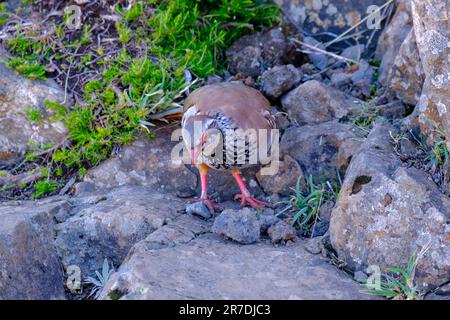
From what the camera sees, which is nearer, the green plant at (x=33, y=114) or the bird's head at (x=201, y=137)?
the bird's head at (x=201, y=137)

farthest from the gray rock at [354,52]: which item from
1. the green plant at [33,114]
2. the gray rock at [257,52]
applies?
the green plant at [33,114]

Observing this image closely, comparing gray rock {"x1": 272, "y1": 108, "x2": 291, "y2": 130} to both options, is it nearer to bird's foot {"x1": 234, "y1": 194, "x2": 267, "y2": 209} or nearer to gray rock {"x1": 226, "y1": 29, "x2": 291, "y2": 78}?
gray rock {"x1": 226, "y1": 29, "x2": 291, "y2": 78}

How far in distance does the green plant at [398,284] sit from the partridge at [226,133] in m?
1.34

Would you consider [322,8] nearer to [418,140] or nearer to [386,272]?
[418,140]

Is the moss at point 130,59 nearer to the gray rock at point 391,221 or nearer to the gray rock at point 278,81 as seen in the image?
the gray rock at point 278,81

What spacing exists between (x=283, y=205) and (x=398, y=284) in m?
1.36

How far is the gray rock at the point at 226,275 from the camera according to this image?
3330 mm

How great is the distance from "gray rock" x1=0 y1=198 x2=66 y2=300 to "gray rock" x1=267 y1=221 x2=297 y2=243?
4.21 feet

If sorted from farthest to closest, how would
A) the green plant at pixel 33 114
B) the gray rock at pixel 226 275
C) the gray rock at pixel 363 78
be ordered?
the gray rock at pixel 363 78 → the green plant at pixel 33 114 → the gray rock at pixel 226 275

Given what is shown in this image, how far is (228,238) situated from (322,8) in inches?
116

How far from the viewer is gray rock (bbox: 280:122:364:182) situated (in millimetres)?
4766

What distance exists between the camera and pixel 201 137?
15.0 ft

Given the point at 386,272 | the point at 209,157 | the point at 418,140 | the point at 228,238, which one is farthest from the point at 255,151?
the point at 386,272

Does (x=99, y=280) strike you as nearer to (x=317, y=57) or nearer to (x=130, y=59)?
(x=130, y=59)
